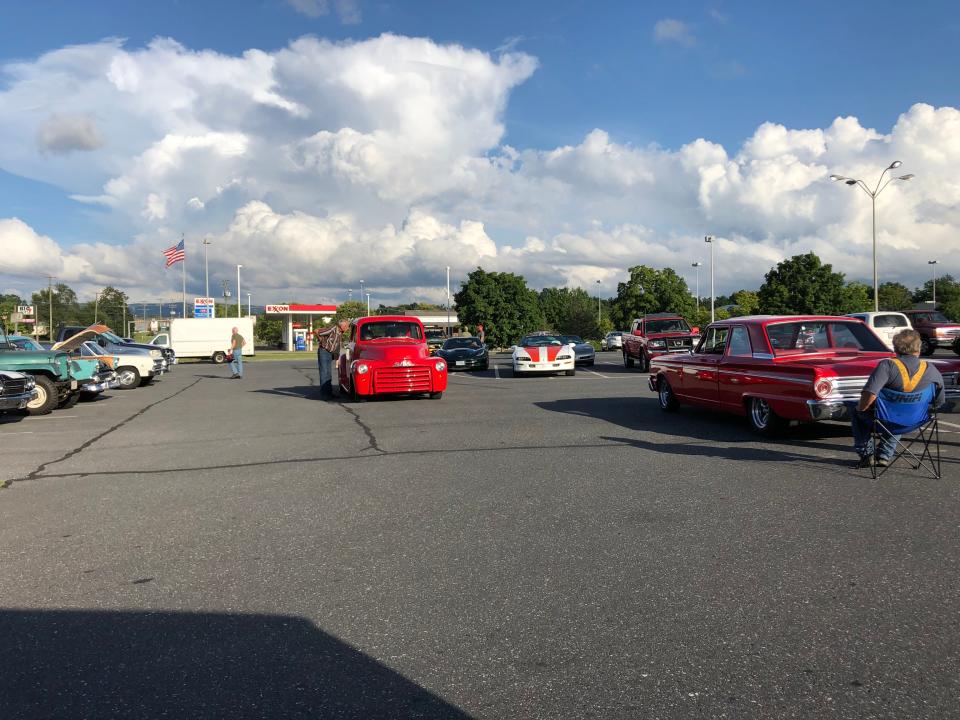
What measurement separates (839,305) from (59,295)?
128593mm

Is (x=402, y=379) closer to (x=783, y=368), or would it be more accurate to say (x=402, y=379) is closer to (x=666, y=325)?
(x=783, y=368)

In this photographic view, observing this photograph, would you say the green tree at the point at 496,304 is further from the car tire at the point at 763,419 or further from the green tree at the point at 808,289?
the car tire at the point at 763,419

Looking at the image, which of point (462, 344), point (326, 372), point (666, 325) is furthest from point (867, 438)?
point (462, 344)

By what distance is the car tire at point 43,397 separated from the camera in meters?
14.9

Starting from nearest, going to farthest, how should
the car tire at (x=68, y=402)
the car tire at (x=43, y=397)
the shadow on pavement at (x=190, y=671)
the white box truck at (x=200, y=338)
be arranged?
the shadow on pavement at (x=190, y=671)
the car tire at (x=43, y=397)
the car tire at (x=68, y=402)
the white box truck at (x=200, y=338)

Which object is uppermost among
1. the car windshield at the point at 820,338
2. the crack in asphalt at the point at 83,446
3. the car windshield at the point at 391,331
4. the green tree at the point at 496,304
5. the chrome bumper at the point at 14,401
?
the green tree at the point at 496,304

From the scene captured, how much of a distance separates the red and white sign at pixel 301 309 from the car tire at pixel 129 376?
61559 millimetres

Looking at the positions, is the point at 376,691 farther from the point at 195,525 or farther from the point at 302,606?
the point at 195,525

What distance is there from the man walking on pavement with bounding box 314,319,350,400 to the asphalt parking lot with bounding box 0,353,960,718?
8565mm

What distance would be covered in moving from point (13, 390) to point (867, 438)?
41.8 feet

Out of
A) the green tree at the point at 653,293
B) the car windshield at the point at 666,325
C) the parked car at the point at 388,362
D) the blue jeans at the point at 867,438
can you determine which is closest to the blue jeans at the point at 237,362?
the parked car at the point at 388,362

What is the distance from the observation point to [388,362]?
15.5m

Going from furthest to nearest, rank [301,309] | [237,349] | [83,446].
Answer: [301,309] < [237,349] < [83,446]

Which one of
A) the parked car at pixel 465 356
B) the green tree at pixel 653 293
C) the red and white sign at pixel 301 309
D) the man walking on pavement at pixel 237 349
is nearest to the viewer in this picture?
the man walking on pavement at pixel 237 349
